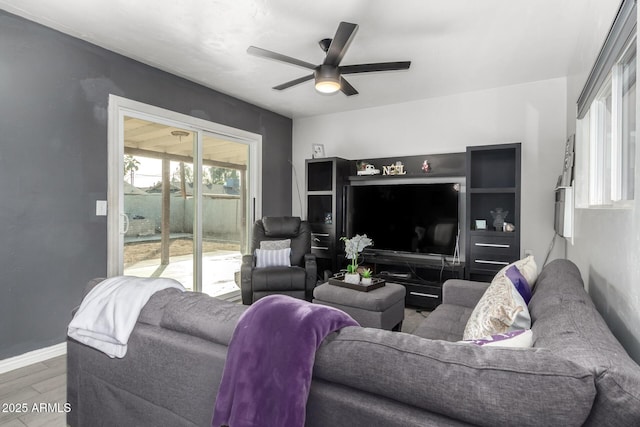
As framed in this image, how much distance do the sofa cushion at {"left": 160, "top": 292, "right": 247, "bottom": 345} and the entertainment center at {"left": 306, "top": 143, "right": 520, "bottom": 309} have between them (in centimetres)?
296

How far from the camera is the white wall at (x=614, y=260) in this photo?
3.86 ft

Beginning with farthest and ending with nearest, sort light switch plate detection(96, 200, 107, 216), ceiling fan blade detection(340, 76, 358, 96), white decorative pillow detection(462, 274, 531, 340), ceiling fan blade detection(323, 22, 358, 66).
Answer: light switch plate detection(96, 200, 107, 216)
ceiling fan blade detection(340, 76, 358, 96)
ceiling fan blade detection(323, 22, 358, 66)
white decorative pillow detection(462, 274, 531, 340)

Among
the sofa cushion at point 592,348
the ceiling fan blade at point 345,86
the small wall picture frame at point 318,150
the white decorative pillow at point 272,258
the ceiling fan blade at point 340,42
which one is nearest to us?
the sofa cushion at point 592,348

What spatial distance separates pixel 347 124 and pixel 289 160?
43.2 inches

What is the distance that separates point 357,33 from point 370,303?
7.06 ft

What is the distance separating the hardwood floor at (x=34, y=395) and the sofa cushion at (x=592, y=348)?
242 centimetres

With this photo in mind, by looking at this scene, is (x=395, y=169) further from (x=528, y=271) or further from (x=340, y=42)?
(x=528, y=271)

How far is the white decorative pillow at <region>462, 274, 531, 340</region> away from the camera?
52.7 inches

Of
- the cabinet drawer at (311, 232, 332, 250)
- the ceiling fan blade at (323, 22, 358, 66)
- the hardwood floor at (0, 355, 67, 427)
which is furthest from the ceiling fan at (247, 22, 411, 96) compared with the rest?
the hardwood floor at (0, 355, 67, 427)

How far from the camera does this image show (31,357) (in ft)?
8.39

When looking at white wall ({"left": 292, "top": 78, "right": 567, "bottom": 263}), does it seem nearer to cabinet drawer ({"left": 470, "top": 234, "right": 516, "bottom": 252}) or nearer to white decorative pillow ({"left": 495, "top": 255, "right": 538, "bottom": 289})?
cabinet drawer ({"left": 470, "top": 234, "right": 516, "bottom": 252})

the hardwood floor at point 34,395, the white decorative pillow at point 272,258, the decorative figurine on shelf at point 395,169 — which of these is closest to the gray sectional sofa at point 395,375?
the hardwood floor at point 34,395

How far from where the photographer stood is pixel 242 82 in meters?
3.80

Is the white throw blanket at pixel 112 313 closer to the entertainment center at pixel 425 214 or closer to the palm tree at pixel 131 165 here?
the palm tree at pixel 131 165
